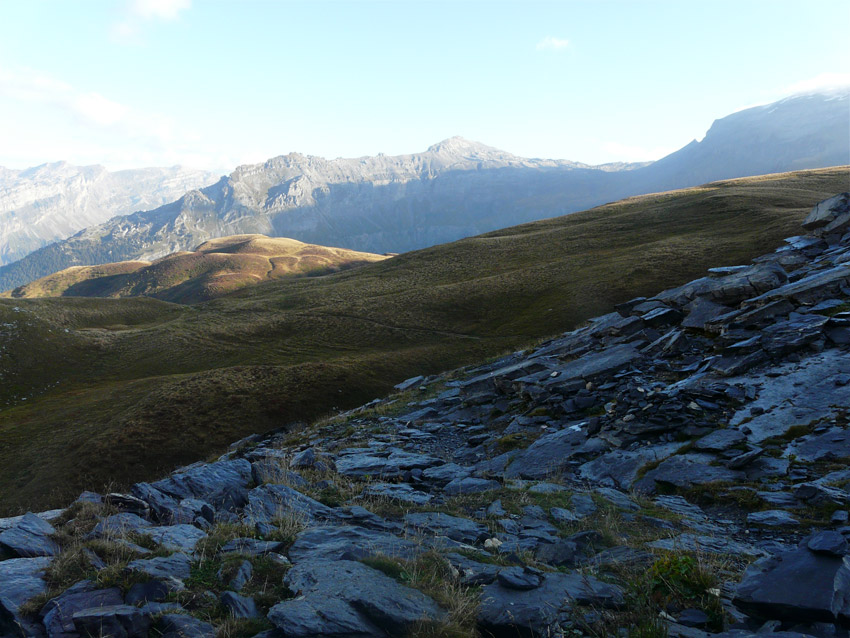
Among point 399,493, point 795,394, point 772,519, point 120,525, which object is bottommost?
point 772,519

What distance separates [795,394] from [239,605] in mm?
16938

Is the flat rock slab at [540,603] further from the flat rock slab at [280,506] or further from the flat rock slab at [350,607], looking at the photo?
the flat rock slab at [280,506]

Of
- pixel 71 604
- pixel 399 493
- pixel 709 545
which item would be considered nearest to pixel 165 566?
pixel 71 604

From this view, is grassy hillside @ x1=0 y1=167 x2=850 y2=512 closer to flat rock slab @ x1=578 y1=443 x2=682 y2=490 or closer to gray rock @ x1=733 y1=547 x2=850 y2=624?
flat rock slab @ x1=578 y1=443 x2=682 y2=490

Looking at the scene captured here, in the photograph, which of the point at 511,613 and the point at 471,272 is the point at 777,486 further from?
the point at 471,272

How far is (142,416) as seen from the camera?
137 feet

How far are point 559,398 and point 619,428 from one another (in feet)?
16.1

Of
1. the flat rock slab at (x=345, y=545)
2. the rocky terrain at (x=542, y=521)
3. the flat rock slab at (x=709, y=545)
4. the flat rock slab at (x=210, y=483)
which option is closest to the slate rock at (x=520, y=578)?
the rocky terrain at (x=542, y=521)

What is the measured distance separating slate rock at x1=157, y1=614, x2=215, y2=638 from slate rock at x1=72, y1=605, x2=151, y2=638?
0.60ft

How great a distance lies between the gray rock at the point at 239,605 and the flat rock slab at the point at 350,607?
0.41 metres

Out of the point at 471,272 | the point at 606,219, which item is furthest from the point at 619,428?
the point at 606,219

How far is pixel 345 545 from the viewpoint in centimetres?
792

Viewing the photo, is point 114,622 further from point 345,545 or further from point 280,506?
point 280,506

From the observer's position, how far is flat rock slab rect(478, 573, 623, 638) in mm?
5801
